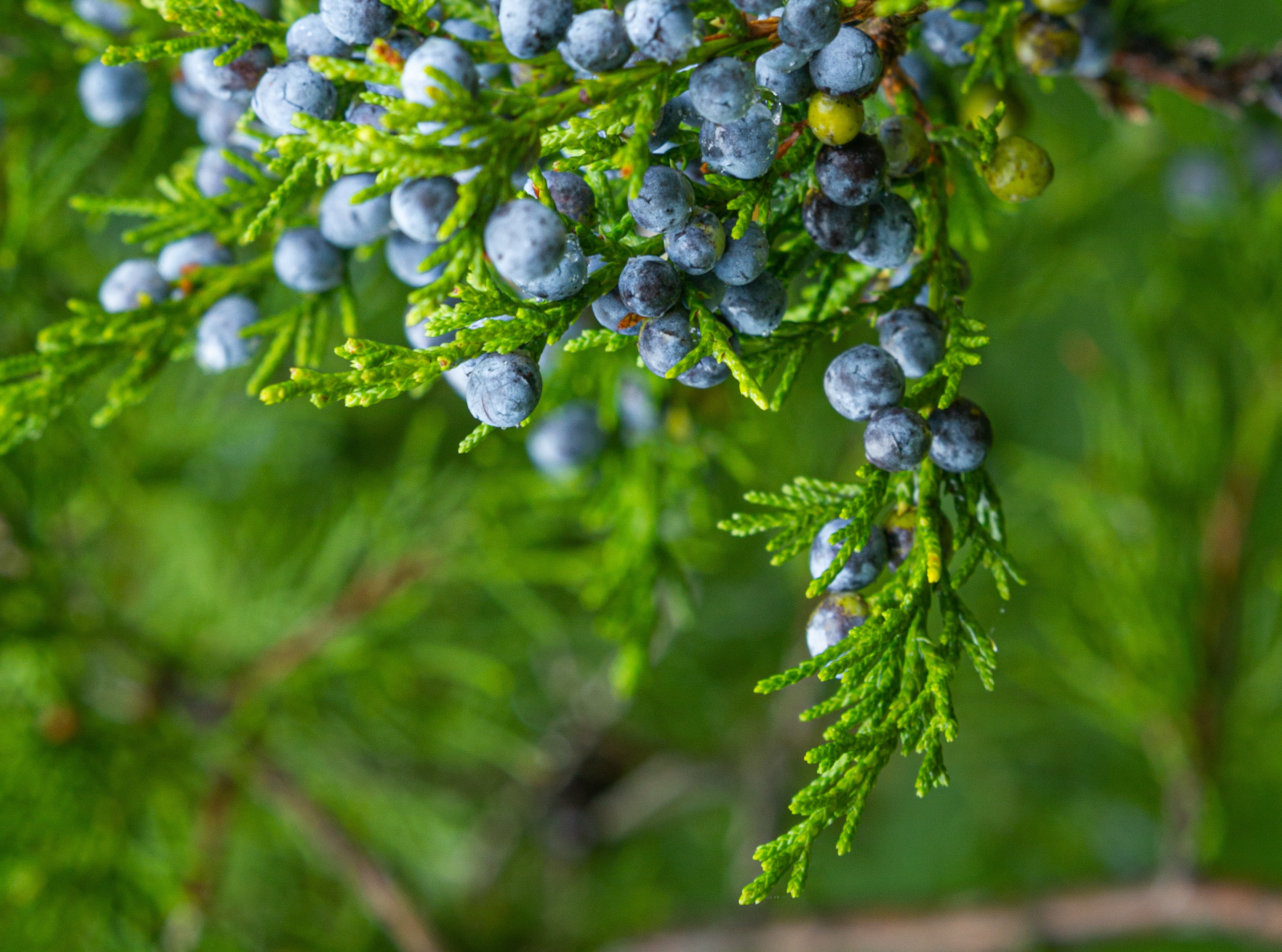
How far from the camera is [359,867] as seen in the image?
131 cm

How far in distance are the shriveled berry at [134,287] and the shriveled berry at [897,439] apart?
2.06 feet

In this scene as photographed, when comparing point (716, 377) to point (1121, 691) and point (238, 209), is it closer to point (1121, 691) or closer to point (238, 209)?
point (238, 209)

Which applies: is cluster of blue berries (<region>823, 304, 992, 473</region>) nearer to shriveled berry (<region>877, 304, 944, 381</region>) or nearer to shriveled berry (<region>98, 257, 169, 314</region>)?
shriveled berry (<region>877, 304, 944, 381</region>)

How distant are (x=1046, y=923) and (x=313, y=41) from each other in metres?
1.42

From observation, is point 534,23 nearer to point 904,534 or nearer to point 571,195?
point 571,195

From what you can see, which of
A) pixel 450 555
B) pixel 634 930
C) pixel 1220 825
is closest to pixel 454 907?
pixel 634 930

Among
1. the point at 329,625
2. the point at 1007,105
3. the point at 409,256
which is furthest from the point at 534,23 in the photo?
the point at 329,625

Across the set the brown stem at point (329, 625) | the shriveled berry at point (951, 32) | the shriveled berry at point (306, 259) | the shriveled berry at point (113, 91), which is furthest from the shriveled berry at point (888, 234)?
the brown stem at point (329, 625)

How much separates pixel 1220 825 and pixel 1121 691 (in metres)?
0.22

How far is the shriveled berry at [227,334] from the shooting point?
0.79 metres

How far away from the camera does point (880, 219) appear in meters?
0.59

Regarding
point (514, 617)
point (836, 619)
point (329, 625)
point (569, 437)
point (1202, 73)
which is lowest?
point (514, 617)

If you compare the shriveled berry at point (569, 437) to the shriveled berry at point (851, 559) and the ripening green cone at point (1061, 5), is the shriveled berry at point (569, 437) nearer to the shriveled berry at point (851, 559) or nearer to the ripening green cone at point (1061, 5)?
the shriveled berry at point (851, 559)

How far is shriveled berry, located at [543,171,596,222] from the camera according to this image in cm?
55
